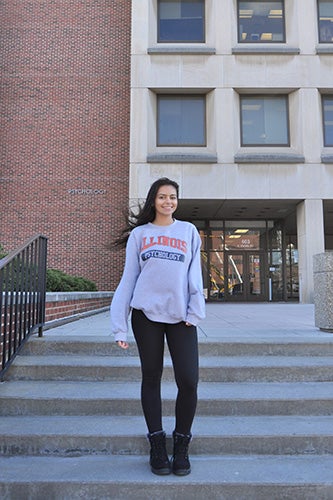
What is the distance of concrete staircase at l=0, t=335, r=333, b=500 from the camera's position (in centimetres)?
264

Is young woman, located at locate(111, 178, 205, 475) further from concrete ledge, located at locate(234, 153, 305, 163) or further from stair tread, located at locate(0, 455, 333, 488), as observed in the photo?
concrete ledge, located at locate(234, 153, 305, 163)

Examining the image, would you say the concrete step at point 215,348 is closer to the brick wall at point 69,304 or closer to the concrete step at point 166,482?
the brick wall at point 69,304

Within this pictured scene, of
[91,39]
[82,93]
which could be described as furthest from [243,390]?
[91,39]

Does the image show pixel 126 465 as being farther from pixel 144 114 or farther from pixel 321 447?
pixel 144 114

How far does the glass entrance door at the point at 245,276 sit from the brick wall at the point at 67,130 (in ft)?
17.5

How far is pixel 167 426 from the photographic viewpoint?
3301 mm

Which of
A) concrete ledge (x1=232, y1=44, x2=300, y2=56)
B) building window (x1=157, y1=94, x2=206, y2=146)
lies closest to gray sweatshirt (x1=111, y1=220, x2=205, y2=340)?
building window (x1=157, y1=94, x2=206, y2=146)

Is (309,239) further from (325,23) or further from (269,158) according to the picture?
(325,23)

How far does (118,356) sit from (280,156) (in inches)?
488

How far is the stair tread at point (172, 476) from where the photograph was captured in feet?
8.76

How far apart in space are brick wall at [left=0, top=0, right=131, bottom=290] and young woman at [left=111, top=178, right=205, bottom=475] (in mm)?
13180

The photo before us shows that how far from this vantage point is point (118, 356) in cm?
441

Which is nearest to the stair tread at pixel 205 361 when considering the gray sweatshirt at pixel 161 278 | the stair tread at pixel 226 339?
the stair tread at pixel 226 339

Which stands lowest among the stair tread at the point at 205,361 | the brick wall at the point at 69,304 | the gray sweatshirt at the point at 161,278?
the stair tread at the point at 205,361
